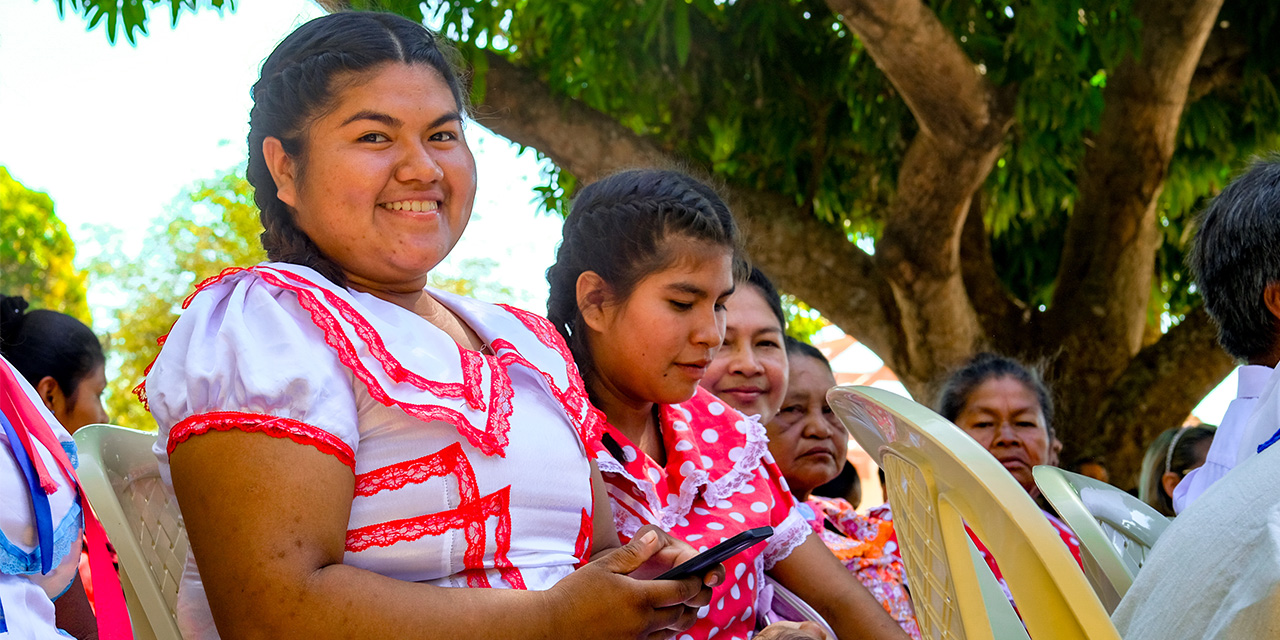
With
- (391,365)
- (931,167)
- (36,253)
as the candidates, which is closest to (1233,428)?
(391,365)

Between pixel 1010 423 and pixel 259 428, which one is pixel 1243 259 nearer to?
pixel 1010 423

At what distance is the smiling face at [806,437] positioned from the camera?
11.4ft

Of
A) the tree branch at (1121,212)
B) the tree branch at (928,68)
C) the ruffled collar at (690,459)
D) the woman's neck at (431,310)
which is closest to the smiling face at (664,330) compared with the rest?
the ruffled collar at (690,459)

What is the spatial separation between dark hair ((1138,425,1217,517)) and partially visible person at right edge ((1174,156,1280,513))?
7.96 ft

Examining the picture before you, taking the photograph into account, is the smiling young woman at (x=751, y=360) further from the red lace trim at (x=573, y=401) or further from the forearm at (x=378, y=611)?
the forearm at (x=378, y=611)

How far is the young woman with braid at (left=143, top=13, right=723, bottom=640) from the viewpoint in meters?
1.40

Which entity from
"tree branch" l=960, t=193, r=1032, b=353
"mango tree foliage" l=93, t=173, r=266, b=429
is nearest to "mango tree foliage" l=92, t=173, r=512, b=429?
"mango tree foliage" l=93, t=173, r=266, b=429

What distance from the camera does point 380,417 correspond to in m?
1.55

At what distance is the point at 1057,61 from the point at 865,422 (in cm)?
415

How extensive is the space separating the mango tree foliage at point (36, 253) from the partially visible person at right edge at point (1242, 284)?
16.7 metres

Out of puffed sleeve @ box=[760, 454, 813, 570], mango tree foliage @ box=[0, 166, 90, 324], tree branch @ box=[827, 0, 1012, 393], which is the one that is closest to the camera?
puffed sleeve @ box=[760, 454, 813, 570]

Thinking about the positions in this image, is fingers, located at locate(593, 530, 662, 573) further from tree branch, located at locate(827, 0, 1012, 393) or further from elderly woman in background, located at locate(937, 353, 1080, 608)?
tree branch, located at locate(827, 0, 1012, 393)

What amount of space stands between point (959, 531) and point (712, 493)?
1.11 m

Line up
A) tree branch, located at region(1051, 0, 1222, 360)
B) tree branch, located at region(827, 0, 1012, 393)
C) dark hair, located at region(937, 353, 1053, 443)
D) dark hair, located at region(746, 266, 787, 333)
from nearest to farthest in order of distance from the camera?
dark hair, located at region(746, 266, 787, 333) → dark hair, located at region(937, 353, 1053, 443) → tree branch, located at region(827, 0, 1012, 393) → tree branch, located at region(1051, 0, 1222, 360)
